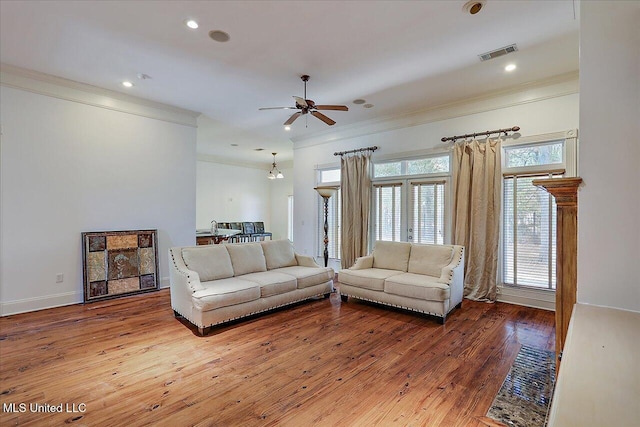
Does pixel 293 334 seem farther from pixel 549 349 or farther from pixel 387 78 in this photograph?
pixel 387 78

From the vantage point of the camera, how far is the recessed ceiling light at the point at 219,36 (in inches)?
126

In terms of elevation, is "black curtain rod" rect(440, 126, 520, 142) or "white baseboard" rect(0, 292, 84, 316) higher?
"black curtain rod" rect(440, 126, 520, 142)

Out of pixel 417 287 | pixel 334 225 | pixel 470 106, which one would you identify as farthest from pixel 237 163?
pixel 417 287

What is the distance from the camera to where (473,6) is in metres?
2.77

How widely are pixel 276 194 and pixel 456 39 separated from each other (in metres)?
8.85

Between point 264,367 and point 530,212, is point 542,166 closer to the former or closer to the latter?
point 530,212

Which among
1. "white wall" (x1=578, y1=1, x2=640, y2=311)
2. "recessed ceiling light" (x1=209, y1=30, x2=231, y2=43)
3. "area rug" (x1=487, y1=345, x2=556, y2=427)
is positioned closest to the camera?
"white wall" (x1=578, y1=1, x2=640, y2=311)

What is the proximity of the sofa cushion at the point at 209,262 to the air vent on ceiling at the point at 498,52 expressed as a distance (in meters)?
4.09

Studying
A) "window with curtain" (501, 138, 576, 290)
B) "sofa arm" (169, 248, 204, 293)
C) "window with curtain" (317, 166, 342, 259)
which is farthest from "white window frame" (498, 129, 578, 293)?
"sofa arm" (169, 248, 204, 293)

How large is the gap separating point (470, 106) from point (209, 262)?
15.0ft

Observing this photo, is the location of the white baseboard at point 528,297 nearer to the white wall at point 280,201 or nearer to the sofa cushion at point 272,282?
the sofa cushion at point 272,282

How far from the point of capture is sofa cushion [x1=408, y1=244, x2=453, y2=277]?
14.2 feet

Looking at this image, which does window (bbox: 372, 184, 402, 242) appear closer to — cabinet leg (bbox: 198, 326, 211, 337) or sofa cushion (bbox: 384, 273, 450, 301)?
sofa cushion (bbox: 384, 273, 450, 301)

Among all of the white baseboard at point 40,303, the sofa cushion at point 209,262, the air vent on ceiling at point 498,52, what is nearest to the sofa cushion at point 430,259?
the air vent on ceiling at point 498,52
